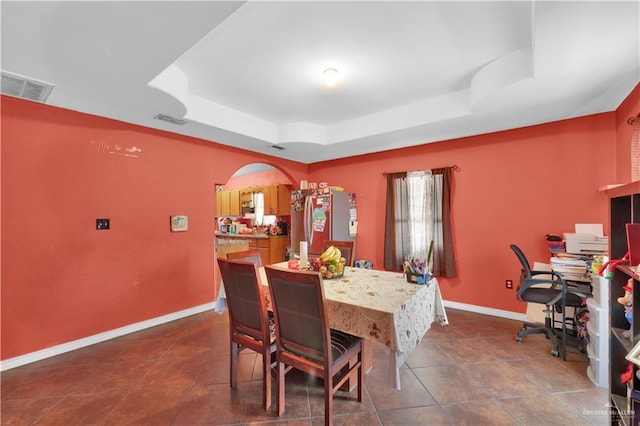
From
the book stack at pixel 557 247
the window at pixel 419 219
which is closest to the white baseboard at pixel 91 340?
the window at pixel 419 219

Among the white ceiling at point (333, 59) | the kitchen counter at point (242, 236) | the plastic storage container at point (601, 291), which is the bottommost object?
the plastic storage container at point (601, 291)

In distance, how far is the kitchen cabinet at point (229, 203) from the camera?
6.94 meters

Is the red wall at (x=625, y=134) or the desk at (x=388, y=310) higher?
the red wall at (x=625, y=134)

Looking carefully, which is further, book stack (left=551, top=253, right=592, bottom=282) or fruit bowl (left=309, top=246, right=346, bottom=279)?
book stack (left=551, top=253, right=592, bottom=282)

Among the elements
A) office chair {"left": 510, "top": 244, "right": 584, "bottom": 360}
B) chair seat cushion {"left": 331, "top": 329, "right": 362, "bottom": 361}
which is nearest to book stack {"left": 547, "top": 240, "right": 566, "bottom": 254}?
office chair {"left": 510, "top": 244, "right": 584, "bottom": 360}

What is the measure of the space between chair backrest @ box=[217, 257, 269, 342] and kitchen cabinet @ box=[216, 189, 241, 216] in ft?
17.2

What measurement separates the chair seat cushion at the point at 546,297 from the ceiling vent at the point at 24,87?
468 centimetres

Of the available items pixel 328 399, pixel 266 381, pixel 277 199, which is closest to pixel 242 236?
pixel 277 199

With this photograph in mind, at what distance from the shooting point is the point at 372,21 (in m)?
1.85

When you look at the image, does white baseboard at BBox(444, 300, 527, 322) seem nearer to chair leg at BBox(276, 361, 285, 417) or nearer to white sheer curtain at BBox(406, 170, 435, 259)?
white sheer curtain at BBox(406, 170, 435, 259)

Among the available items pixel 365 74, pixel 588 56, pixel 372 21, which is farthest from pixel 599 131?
pixel 372 21

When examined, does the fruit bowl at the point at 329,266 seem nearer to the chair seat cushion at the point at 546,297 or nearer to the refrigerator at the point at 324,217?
the refrigerator at the point at 324,217

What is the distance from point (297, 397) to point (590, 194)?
3.64 m

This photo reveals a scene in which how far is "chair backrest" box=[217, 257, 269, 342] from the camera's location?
172 cm
